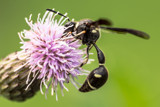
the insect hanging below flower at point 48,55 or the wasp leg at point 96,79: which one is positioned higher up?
the insect hanging below flower at point 48,55

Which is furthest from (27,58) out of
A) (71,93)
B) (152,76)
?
(152,76)

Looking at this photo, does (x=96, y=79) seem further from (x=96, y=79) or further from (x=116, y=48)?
(x=116, y=48)

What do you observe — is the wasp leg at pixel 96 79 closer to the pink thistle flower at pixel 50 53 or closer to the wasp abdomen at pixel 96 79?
the wasp abdomen at pixel 96 79

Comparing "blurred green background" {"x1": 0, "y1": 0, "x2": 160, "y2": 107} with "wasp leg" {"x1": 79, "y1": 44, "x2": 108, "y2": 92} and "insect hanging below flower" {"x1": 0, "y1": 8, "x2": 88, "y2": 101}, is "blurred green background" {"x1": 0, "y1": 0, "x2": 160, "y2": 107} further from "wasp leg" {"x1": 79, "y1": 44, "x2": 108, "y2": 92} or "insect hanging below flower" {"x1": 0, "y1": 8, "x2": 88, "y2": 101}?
"wasp leg" {"x1": 79, "y1": 44, "x2": 108, "y2": 92}

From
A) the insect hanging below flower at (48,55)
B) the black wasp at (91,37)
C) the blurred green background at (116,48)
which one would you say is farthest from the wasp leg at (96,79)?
the blurred green background at (116,48)

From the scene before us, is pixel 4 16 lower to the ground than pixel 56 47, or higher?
higher

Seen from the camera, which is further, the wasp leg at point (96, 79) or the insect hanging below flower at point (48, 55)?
the insect hanging below flower at point (48, 55)

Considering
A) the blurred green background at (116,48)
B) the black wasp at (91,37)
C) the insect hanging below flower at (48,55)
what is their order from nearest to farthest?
1. the black wasp at (91,37)
2. the insect hanging below flower at (48,55)
3. the blurred green background at (116,48)
